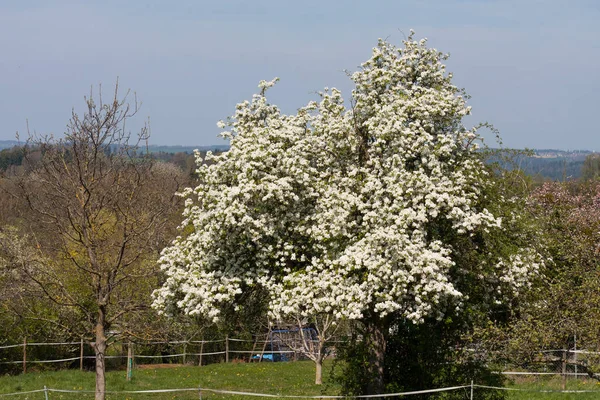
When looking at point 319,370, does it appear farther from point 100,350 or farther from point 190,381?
point 100,350

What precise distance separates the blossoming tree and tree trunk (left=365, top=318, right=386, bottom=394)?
1.2 inches

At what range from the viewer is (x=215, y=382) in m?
28.4

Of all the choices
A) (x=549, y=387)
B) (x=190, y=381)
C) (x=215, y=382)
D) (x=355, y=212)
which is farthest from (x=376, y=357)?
(x=190, y=381)

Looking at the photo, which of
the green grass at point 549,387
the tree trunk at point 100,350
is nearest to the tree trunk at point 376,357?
the green grass at point 549,387

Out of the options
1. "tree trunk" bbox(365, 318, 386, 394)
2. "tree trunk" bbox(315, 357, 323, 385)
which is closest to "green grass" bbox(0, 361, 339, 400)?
"tree trunk" bbox(315, 357, 323, 385)

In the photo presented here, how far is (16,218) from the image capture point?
5966 centimetres

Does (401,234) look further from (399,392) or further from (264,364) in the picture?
(264,364)

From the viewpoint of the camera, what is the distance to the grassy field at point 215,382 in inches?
884

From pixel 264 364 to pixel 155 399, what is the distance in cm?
1116

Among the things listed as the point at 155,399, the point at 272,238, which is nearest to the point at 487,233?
the point at 272,238

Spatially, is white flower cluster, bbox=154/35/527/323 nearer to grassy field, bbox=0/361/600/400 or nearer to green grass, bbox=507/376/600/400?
green grass, bbox=507/376/600/400

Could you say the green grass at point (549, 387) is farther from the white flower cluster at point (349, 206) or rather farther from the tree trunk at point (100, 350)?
the tree trunk at point (100, 350)

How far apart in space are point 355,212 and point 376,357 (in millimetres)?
3949

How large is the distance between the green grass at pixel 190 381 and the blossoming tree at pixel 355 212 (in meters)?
6.93
